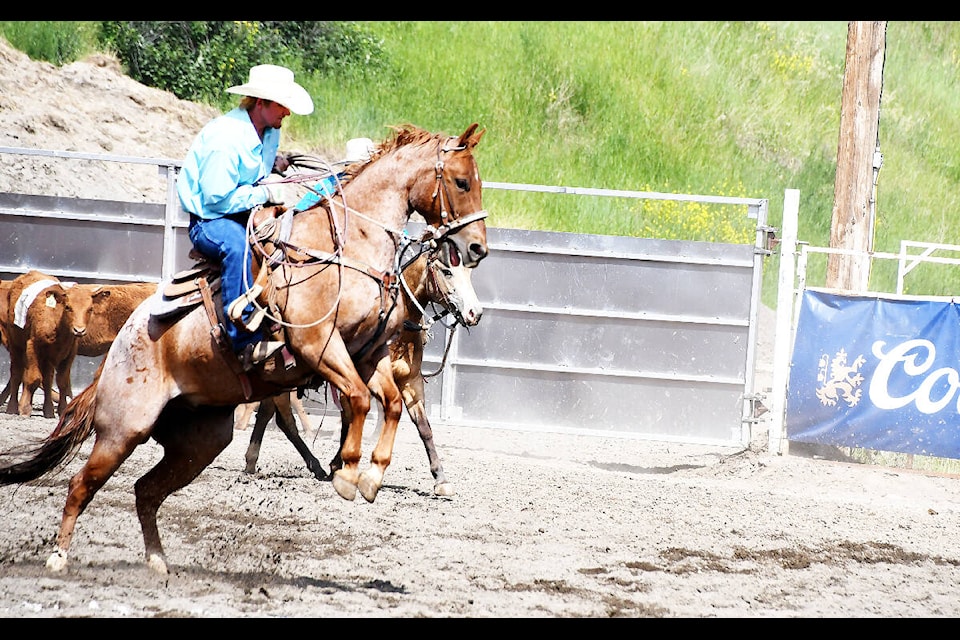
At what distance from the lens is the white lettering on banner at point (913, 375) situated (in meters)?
9.85

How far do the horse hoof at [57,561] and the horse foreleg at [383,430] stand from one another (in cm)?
147

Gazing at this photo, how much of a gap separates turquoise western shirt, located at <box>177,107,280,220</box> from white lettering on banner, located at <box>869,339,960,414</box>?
6.30 m

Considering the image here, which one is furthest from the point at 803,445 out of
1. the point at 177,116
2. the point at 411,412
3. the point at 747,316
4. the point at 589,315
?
the point at 177,116

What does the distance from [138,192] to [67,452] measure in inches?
416

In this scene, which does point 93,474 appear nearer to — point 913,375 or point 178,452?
point 178,452

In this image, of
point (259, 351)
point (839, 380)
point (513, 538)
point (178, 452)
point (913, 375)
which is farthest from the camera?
point (839, 380)

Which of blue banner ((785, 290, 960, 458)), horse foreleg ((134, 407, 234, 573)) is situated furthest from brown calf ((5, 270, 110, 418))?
blue banner ((785, 290, 960, 458))

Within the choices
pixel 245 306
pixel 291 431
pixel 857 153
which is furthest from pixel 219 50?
pixel 245 306

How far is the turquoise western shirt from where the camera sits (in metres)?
5.57

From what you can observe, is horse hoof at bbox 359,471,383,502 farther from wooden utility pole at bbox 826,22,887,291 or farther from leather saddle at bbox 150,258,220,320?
wooden utility pole at bbox 826,22,887,291

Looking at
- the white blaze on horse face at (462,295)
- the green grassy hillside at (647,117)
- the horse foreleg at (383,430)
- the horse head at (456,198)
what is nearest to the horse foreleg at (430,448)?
the white blaze on horse face at (462,295)

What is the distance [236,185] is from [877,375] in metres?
6.43

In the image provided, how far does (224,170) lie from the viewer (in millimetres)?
5562

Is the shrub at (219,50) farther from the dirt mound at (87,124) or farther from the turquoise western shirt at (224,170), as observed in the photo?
the turquoise western shirt at (224,170)
